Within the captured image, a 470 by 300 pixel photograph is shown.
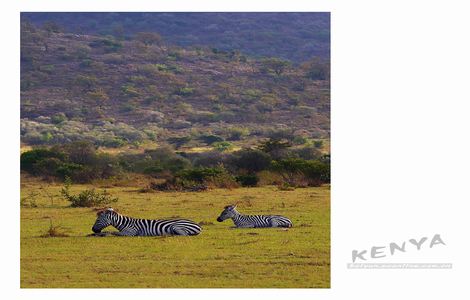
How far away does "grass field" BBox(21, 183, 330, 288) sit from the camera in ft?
Result: 31.4

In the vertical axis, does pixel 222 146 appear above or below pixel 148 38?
below

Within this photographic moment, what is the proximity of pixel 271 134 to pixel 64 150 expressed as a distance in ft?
41.1

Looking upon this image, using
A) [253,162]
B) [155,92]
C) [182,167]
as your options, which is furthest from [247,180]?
[155,92]

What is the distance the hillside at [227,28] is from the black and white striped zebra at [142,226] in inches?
1704

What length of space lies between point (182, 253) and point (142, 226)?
152cm

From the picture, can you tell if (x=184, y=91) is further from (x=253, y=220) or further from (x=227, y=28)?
(x=253, y=220)

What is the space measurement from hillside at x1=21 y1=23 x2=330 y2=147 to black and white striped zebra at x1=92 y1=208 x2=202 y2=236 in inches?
935

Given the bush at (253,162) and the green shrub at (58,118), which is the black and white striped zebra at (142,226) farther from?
the green shrub at (58,118)

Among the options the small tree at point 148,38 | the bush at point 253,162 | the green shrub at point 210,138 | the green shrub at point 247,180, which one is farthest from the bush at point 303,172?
the small tree at point 148,38

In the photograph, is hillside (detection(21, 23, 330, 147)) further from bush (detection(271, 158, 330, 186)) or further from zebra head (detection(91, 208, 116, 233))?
zebra head (detection(91, 208, 116, 233))

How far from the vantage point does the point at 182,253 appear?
11.0 metres

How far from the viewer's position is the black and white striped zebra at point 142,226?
1224 centimetres
